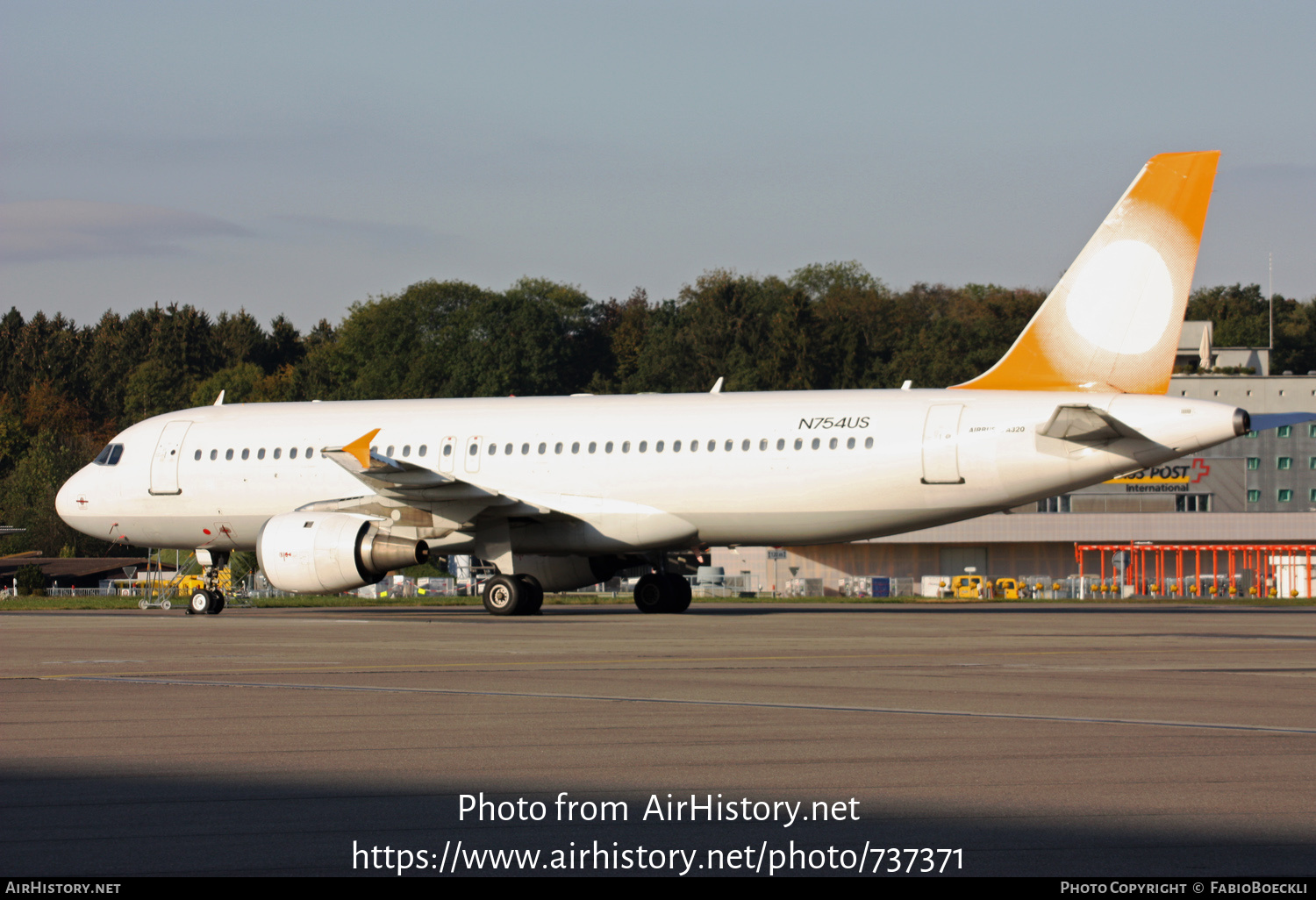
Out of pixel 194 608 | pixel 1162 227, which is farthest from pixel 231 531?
pixel 1162 227

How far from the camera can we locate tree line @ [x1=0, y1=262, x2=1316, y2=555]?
9906 cm

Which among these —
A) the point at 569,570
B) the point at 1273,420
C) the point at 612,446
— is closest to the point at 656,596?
the point at 569,570

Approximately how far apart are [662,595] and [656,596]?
0.13m

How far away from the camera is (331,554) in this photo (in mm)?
26828

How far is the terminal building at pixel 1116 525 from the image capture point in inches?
2699

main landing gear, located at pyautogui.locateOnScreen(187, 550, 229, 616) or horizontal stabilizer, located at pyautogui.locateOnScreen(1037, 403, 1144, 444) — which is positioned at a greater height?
horizontal stabilizer, located at pyautogui.locateOnScreen(1037, 403, 1144, 444)

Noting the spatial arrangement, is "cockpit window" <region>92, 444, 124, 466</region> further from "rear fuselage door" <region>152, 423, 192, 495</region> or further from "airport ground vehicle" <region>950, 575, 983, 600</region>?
"airport ground vehicle" <region>950, 575, 983, 600</region>

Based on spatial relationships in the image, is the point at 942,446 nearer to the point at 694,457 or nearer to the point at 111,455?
the point at 694,457

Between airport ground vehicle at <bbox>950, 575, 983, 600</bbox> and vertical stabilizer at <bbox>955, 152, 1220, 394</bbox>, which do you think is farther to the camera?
airport ground vehicle at <bbox>950, 575, 983, 600</bbox>

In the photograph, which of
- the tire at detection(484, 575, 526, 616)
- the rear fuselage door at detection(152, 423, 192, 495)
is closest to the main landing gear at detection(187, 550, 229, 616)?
the rear fuselage door at detection(152, 423, 192, 495)

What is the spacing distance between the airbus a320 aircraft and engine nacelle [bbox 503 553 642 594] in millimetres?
41

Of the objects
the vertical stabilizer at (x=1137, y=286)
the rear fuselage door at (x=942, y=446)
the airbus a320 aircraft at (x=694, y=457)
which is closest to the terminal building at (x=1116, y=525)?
the airbus a320 aircraft at (x=694, y=457)

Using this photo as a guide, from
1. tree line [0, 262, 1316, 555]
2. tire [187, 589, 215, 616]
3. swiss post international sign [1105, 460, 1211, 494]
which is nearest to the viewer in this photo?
tire [187, 589, 215, 616]
